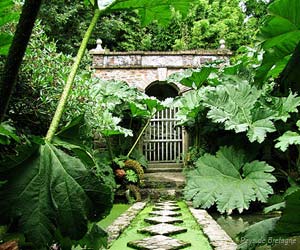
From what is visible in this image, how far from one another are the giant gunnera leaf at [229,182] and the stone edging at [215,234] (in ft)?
1.41

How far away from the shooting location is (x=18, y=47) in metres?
0.35

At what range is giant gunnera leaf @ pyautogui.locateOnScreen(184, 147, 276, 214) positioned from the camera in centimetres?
419

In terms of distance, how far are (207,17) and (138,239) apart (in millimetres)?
11360

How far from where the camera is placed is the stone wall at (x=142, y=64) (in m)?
7.99

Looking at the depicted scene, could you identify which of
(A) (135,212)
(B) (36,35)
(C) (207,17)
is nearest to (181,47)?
(C) (207,17)

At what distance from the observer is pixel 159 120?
8398 millimetres

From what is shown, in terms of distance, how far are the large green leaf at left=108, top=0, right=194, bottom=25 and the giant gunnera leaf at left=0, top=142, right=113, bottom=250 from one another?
15.9 inches

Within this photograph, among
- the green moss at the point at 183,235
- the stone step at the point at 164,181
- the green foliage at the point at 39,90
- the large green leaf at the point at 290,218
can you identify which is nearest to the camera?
the large green leaf at the point at 290,218

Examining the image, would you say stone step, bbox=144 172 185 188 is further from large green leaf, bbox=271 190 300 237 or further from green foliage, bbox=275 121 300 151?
large green leaf, bbox=271 190 300 237

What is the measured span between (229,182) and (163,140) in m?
3.82

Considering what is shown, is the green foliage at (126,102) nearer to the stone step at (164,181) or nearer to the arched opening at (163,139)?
the stone step at (164,181)

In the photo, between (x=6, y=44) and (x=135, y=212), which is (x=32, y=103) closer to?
(x=6, y=44)

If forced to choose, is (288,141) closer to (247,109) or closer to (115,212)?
(247,109)

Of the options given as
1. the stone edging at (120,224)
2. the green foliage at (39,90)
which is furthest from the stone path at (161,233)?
the green foliage at (39,90)
